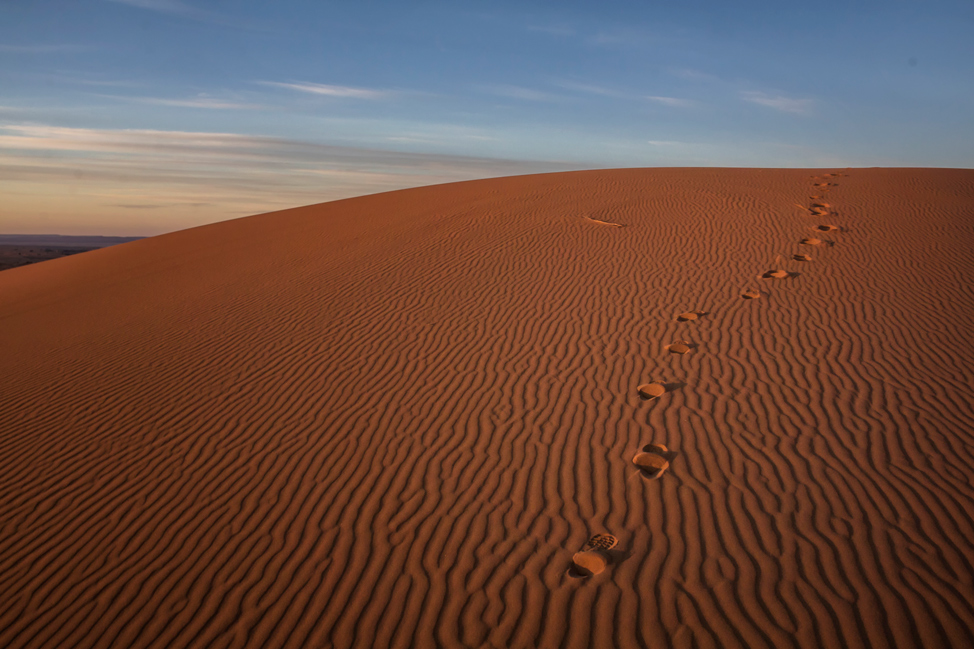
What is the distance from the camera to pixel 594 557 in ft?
13.5

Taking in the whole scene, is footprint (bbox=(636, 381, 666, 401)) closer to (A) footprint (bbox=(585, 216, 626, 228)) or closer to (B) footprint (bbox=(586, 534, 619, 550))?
(B) footprint (bbox=(586, 534, 619, 550))

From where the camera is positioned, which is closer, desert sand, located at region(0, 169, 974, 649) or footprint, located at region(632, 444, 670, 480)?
desert sand, located at region(0, 169, 974, 649)

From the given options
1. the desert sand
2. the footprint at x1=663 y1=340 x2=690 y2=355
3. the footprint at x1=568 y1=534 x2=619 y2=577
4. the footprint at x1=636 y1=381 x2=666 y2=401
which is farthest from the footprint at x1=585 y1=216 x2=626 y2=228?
the footprint at x1=568 y1=534 x2=619 y2=577

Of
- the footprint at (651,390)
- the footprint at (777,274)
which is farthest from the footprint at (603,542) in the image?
the footprint at (777,274)

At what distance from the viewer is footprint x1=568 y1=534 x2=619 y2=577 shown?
4.00 metres

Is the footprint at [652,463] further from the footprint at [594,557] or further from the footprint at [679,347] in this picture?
the footprint at [679,347]

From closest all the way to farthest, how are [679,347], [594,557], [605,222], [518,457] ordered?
[594,557] < [518,457] < [679,347] < [605,222]

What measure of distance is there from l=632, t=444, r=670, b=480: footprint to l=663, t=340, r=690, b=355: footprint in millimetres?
2488

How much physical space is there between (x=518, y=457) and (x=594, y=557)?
61.0 inches

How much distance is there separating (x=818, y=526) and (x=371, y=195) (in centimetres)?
2363

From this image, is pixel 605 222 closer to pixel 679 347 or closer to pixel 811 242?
pixel 811 242

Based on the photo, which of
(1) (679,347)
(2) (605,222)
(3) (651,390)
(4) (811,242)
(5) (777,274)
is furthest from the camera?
(2) (605,222)

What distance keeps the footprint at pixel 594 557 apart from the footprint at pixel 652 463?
962 mm

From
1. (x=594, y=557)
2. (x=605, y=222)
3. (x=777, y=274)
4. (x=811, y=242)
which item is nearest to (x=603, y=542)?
(x=594, y=557)
